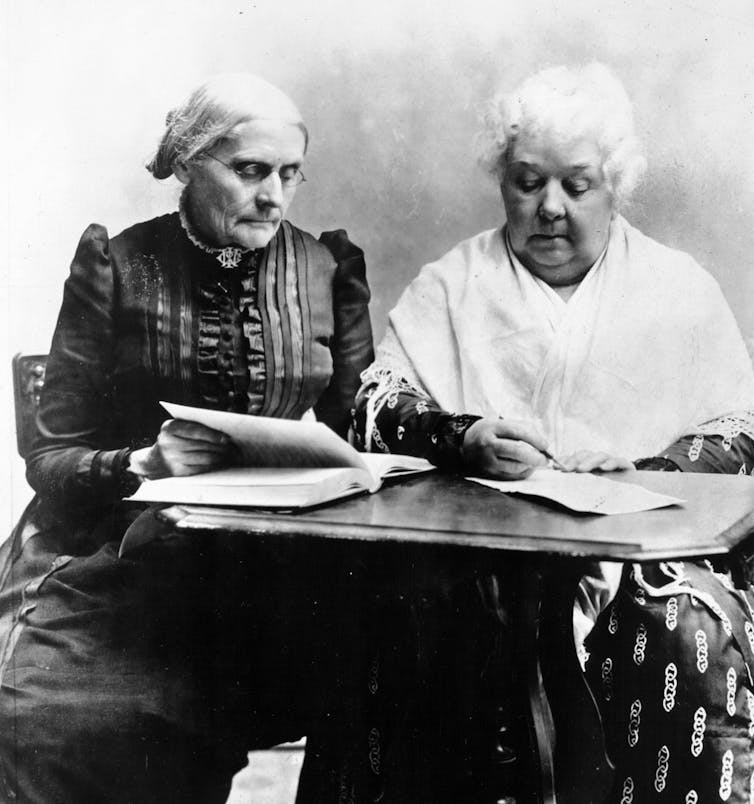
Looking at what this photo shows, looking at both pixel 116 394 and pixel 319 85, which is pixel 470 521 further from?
pixel 319 85

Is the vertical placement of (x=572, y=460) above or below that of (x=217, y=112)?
below

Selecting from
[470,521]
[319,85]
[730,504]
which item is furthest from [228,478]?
[319,85]

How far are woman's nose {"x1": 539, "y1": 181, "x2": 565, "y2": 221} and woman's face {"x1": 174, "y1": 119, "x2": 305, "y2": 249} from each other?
0.52 m

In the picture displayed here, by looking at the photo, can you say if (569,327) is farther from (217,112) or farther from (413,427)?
(217,112)

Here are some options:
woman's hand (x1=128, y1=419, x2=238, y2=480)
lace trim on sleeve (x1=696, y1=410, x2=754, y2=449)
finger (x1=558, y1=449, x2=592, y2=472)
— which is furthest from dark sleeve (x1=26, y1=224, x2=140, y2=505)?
lace trim on sleeve (x1=696, y1=410, x2=754, y2=449)

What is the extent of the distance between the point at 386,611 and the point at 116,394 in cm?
72

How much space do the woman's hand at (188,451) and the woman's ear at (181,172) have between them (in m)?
0.57

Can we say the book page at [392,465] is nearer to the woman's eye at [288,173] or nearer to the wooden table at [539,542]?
the wooden table at [539,542]

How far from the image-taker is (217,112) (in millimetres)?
2090

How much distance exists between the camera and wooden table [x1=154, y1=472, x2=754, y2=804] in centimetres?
130

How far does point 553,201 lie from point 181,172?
2.54ft

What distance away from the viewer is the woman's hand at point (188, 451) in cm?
169

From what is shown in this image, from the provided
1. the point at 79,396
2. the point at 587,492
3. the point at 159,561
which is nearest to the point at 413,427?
the point at 587,492

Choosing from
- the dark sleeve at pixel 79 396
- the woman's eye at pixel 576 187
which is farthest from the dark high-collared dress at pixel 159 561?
the woman's eye at pixel 576 187
